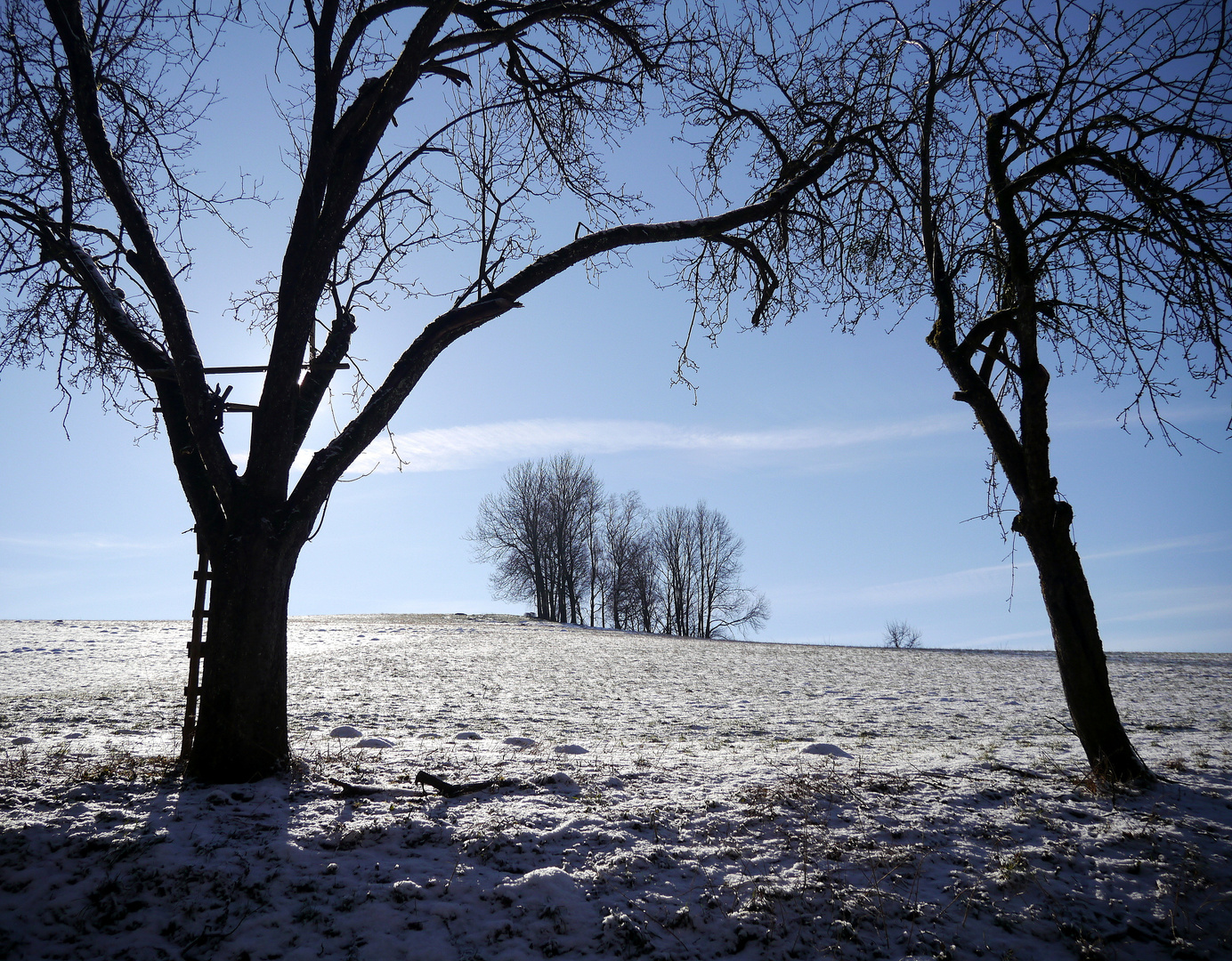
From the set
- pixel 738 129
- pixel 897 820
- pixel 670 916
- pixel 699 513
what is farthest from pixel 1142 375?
pixel 699 513

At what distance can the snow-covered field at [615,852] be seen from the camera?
116 inches

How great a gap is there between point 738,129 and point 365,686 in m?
9.82

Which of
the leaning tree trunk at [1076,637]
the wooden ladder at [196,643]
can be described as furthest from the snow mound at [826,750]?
the wooden ladder at [196,643]

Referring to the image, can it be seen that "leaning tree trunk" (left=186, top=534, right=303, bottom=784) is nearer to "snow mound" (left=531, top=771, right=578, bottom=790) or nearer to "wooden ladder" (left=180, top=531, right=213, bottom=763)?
"wooden ladder" (left=180, top=531, right=213, bottom=763)

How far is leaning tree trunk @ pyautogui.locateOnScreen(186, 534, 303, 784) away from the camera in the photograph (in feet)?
14.8

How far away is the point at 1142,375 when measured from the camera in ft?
16.7

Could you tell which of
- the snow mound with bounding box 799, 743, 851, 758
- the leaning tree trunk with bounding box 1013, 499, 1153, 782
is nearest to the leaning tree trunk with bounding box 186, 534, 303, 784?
the snow mound with bounding box 799, 743, 851, 758

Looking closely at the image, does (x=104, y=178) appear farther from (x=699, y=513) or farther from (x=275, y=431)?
(x=699, y=513)

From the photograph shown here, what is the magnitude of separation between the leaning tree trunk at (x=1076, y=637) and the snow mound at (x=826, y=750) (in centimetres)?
180

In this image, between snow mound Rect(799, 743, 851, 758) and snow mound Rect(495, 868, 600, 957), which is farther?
snow mound Rect(799, 743, 851, 758)

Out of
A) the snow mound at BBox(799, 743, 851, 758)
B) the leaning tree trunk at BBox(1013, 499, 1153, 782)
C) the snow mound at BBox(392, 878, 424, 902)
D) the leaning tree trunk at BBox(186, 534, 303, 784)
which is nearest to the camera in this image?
the snow mound at BBox(392, 878, 424, 902)

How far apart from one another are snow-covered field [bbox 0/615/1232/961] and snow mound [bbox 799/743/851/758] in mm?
22

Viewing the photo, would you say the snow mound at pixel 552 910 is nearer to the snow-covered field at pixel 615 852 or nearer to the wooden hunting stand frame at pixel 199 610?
the snow-covered field at pixel 615 852

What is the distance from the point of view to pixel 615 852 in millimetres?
3600
